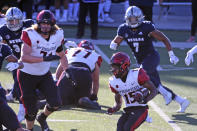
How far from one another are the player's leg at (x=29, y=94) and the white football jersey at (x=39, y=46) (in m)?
0.07

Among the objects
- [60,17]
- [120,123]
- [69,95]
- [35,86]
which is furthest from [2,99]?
[60,17]

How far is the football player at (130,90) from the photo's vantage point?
6.61 metres

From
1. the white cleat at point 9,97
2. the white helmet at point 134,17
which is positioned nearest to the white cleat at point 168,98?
the white helmet at point 134,17

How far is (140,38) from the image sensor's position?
28.6ft

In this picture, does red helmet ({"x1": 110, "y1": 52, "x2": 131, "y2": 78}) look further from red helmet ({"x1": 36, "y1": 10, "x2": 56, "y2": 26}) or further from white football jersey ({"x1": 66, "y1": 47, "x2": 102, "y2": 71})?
white football jersey ({"x1": 66, "y1": 47, "x2": 102, "y2": 71})

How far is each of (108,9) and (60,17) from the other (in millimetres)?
1720

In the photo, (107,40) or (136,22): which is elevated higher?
(136,22)

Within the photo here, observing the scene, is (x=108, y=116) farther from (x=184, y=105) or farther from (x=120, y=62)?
(x=120, y=62)

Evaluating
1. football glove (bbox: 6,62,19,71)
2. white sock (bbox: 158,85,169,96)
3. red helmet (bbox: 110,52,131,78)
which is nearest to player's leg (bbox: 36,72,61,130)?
football glove (bbox: 6,62,19,71)

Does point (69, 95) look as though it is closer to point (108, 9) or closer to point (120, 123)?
point (120, 123)

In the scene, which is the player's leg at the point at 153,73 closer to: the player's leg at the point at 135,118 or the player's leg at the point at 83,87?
the player's leg at the point at 83,87

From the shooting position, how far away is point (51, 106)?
691 cm

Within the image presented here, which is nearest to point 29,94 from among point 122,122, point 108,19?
point 122,122

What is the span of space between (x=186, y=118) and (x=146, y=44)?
1.39 m
